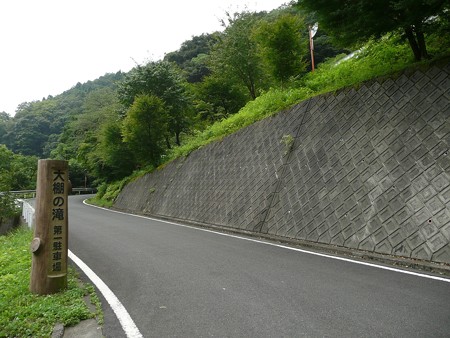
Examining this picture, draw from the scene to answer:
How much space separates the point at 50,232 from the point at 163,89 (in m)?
20.5

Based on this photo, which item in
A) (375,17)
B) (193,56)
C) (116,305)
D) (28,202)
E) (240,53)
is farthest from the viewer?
(193,56)

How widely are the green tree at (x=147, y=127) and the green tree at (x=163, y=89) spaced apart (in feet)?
7.50

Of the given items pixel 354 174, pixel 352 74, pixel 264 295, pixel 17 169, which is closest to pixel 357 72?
pixel 352 74

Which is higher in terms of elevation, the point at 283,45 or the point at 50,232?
the point at 283,45

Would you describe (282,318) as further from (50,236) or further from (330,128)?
(330,128)

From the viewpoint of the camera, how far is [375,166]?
7.67 m

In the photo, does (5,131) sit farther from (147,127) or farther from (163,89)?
(147,127)

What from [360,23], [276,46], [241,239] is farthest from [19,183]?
[360,23]

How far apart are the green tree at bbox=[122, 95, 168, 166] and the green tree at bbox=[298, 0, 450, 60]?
41.8ft

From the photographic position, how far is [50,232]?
184 inches

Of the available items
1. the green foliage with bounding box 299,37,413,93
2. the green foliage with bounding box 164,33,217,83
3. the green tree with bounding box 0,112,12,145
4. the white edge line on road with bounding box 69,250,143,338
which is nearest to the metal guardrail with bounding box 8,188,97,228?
the white edge line on road with bounding box 69,250,143,338

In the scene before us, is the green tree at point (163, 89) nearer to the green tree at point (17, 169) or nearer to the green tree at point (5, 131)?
the green tree at point (17, 169)

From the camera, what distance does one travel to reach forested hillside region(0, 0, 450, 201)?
30.0 ft

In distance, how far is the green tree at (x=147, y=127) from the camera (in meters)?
20.2
